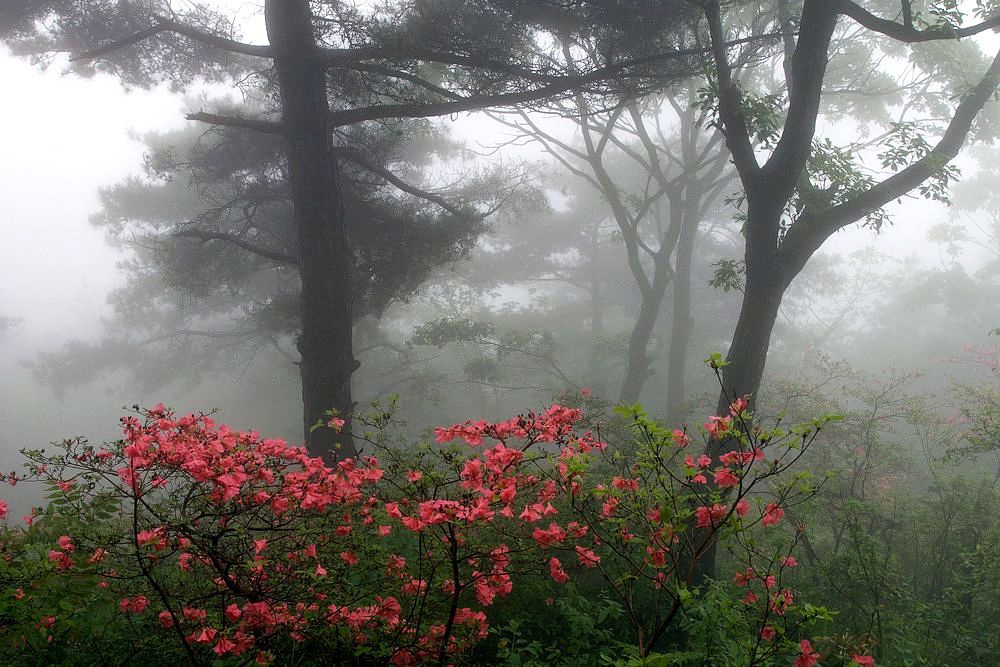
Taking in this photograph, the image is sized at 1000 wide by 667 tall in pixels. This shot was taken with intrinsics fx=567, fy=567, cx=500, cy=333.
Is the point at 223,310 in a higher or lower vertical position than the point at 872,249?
lower

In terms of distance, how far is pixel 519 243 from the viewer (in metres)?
22.2

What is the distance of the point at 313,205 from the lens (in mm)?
5727

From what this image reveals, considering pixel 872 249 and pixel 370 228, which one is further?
pixel 872 249

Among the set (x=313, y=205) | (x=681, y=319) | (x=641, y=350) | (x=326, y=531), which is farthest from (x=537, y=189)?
(x=326, y=531)

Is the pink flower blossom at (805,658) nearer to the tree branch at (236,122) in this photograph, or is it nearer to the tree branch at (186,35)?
the tree branch at (236,122)

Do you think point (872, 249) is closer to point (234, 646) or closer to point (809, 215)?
point (809, 215)

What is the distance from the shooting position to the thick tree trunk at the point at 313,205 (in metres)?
5.71

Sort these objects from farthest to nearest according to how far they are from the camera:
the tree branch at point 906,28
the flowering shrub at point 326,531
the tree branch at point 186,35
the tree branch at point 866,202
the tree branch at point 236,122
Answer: the tree branch at point 186,35
the tree branch at point 236,122
the tree branch at point 866,202
the tree branch at point 906,28
the flowering shrub at point 326,531

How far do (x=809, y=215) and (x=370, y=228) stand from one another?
213 inches

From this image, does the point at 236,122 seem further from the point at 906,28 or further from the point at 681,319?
the point at 681,319

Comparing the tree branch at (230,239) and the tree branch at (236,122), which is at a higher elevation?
the tree branch at (236,122)

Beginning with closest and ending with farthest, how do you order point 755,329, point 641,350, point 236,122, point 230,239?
point 755,329 → point 236,122 → point 230,239 → point 641,350

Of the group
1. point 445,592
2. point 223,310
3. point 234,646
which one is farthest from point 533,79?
point 223,310

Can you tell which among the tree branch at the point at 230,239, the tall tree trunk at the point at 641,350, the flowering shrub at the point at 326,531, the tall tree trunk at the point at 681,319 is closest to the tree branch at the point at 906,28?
the flowering shrub at the point at 326,531
